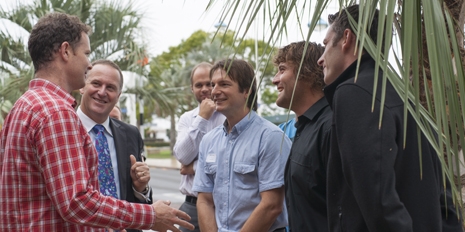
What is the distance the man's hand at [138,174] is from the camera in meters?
3.54

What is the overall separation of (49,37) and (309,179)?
1255mm

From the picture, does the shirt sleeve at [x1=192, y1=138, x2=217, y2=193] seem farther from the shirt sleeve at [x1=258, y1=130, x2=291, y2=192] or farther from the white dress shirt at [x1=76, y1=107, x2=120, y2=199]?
the white dress shirt at [x1=76, y1=107, x2=120, y2=199]

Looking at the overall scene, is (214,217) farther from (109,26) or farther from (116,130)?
(109,26)

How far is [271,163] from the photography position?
3465mm

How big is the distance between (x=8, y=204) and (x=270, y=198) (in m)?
1.47

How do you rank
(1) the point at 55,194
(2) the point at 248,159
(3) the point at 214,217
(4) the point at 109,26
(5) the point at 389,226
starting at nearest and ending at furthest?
(5) the point at 389,226 < (1) the point at 55,194 < (2) the point at 248,159 < (3) the point at 214,217 < (4) the point at 109,26

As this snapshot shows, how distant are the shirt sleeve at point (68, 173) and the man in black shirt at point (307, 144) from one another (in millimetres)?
835

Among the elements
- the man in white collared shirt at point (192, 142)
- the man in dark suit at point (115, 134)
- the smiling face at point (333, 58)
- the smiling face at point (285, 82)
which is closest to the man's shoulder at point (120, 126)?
the man in dark suit at point (115, 134)

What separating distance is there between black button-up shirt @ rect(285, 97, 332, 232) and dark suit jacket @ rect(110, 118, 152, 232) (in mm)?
1025

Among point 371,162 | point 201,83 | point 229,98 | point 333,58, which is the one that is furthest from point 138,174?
point 371,162

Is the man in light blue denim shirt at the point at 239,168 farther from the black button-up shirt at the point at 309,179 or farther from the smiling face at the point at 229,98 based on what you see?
the black button-up shirt at the point at 309,179

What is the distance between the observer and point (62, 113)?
2.37 metres

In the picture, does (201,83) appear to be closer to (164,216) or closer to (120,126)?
(120,126)

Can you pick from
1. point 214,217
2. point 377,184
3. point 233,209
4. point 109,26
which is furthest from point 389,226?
point 109,26
